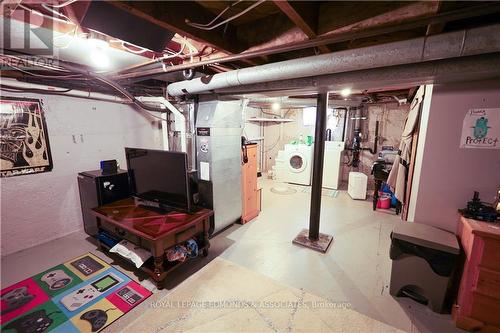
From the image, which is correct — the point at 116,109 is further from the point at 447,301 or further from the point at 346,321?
the point at 447,301

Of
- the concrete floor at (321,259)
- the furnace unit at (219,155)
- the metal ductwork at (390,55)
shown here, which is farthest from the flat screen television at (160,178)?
the metal ductwork at (390,55)

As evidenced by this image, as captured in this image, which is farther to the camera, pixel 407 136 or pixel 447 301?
pixel 407 136

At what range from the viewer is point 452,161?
1.86 metres

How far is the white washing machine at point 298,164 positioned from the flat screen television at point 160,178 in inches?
145

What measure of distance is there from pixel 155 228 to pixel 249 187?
1755 millimetres

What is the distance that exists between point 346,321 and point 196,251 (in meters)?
1.54

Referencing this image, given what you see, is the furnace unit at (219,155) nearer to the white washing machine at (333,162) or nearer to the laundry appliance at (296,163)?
the laundry appliance at (296,163)

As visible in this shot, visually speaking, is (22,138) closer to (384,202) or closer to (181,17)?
(181,17)

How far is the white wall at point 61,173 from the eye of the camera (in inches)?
102

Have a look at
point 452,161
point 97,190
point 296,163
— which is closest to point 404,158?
point 452,161

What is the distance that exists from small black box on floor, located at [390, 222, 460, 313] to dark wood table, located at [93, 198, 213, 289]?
1.92 meters


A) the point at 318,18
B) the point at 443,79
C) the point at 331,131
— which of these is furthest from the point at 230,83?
the point at 331,131

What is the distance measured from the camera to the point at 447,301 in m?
1.82

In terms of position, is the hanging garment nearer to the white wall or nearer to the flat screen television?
the flat screen television
